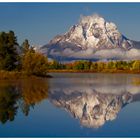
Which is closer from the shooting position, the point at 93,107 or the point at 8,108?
the point at 8,108

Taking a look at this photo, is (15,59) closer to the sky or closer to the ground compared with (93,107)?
closer to the sky

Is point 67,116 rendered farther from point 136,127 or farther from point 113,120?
point 136,127

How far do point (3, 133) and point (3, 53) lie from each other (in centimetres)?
4045

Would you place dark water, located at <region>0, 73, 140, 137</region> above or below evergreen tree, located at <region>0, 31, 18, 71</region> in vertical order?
below

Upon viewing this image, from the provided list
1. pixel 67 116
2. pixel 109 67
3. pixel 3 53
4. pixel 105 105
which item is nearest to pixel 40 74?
pixel 3 53

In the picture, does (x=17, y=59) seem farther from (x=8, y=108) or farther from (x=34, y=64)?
(x=8, y=108)

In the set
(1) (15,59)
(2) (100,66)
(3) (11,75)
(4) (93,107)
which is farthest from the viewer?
(2) (100,66)

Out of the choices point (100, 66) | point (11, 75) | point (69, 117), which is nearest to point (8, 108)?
point (69, 117)


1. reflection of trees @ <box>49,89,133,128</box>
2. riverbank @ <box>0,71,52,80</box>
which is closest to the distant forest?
riverbank @ <box>0,71,52,80</box>

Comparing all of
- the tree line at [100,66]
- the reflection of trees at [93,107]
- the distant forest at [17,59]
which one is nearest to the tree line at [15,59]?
the distant forest at [17,59]

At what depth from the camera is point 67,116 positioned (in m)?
17.8

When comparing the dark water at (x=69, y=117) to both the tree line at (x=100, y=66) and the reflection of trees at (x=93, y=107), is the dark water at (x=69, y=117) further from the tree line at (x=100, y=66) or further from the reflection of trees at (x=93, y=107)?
the tree line at (x=100, y=66)

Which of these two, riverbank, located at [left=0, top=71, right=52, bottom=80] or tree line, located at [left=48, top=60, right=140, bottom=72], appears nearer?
riverbank, located at [left=0, top=71, right=52, bottom=80]

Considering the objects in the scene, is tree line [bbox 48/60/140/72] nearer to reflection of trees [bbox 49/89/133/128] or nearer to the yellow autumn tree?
the yellow autumn tree
